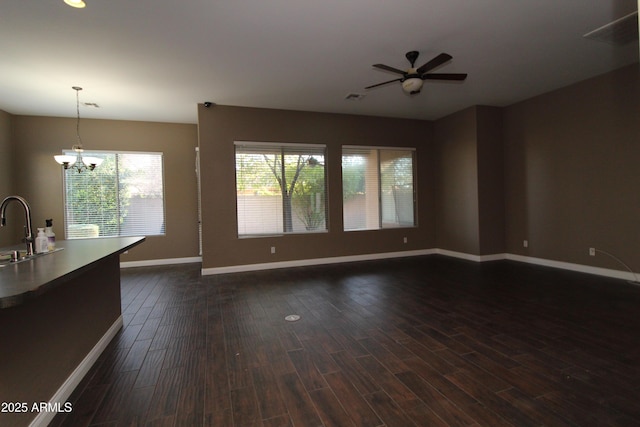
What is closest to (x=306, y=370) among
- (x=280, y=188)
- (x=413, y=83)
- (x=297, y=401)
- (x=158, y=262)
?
(x=297, y=401)

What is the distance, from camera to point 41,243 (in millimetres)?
2234

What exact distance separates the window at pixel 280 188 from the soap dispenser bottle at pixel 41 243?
3.27 metres

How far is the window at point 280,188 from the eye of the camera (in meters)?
5.52

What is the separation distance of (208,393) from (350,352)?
1.09 metres

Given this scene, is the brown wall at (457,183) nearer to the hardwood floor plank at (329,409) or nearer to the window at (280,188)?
the window at (280,188)

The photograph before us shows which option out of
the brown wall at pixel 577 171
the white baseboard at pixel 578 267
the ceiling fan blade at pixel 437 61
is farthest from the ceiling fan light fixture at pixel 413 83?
the white baseboard at pixel 578 267

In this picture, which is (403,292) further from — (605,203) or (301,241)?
(605,203)

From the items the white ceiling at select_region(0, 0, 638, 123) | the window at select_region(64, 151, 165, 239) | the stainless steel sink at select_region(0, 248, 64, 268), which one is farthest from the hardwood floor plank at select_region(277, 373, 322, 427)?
the window at select_region(64, 151, 165, 239)

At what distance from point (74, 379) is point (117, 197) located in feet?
16.2

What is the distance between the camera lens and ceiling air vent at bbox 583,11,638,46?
3023mm

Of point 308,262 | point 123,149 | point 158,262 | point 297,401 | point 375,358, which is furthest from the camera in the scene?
point 158,262

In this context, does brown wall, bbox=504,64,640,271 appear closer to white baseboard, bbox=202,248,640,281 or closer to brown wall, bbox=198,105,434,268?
white baseboard, bbox=202,248,640,281

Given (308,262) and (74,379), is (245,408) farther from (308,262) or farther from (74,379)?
(308,262)

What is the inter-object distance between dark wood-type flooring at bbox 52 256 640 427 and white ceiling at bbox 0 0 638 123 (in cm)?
300
